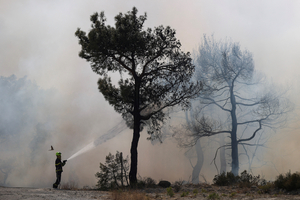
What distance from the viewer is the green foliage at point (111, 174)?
14055 millimetres

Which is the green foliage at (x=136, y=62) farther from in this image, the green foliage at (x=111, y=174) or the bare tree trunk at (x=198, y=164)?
the bare tree trunk at (x=198, y=164)

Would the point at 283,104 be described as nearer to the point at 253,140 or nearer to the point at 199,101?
the point at 253,140

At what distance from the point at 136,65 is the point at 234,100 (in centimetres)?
887

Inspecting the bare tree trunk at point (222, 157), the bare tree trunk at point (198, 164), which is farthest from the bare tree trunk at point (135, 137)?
the bare tree trunk at point (222, 157)

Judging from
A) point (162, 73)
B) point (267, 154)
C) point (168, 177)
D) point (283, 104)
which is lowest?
point (168, 177)

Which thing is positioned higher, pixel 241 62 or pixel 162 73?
pixel 241 62

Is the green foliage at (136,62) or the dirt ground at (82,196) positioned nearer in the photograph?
the dirt ground at (82,196)

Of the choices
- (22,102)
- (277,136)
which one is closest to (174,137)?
(277,136)

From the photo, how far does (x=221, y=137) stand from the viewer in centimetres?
2219

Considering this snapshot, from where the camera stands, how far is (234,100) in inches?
769

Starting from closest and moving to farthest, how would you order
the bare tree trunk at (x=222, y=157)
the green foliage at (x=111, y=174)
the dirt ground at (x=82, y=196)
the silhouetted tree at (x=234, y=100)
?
the dirt ground at (x=82, y=196), the green foliage at (x=111, y=174), the silhouetted tree at (x=234, y=100), the bare tree trunk at (x=222, y=157)

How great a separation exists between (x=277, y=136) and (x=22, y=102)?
75.0 feet

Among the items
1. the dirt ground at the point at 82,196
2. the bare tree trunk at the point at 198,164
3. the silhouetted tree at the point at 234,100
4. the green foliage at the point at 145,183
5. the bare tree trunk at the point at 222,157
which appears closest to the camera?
the dirt ground at the point at 82,196

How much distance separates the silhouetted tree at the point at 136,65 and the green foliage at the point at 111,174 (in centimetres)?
66
